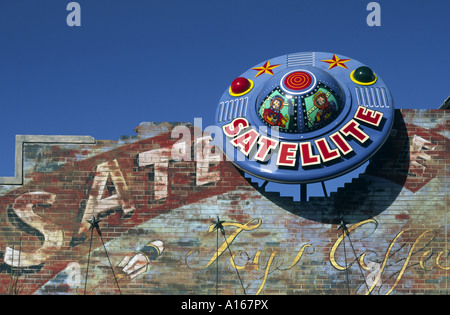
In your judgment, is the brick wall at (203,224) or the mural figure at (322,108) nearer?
the brick wall at (203,224)

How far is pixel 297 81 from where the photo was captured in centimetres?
4103

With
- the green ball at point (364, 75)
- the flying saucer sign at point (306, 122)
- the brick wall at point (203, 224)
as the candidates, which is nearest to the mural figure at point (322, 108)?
the flying saucer sign at point (306, 122)

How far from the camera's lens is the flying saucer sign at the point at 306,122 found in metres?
39.8

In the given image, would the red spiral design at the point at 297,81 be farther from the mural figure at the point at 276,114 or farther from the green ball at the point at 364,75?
the green ball at the point at 364,75

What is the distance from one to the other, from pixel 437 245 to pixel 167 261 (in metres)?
11.3

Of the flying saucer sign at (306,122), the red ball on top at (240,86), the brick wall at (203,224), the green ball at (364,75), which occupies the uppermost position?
the green ball at (364,75)

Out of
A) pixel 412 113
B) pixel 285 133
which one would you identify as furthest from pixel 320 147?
pixel 412 113

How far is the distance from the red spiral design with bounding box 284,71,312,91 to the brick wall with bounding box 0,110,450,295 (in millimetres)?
4228

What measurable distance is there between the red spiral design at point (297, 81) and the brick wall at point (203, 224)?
166 inches

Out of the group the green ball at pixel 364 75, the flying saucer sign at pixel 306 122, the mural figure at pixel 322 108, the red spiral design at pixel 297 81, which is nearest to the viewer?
the flying saucer sign at pixel 306 122

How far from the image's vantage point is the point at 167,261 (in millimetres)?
40188

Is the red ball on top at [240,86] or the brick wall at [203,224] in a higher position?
the red ball on top at [240,86]

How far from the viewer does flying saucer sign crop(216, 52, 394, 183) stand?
3984 centimetres
